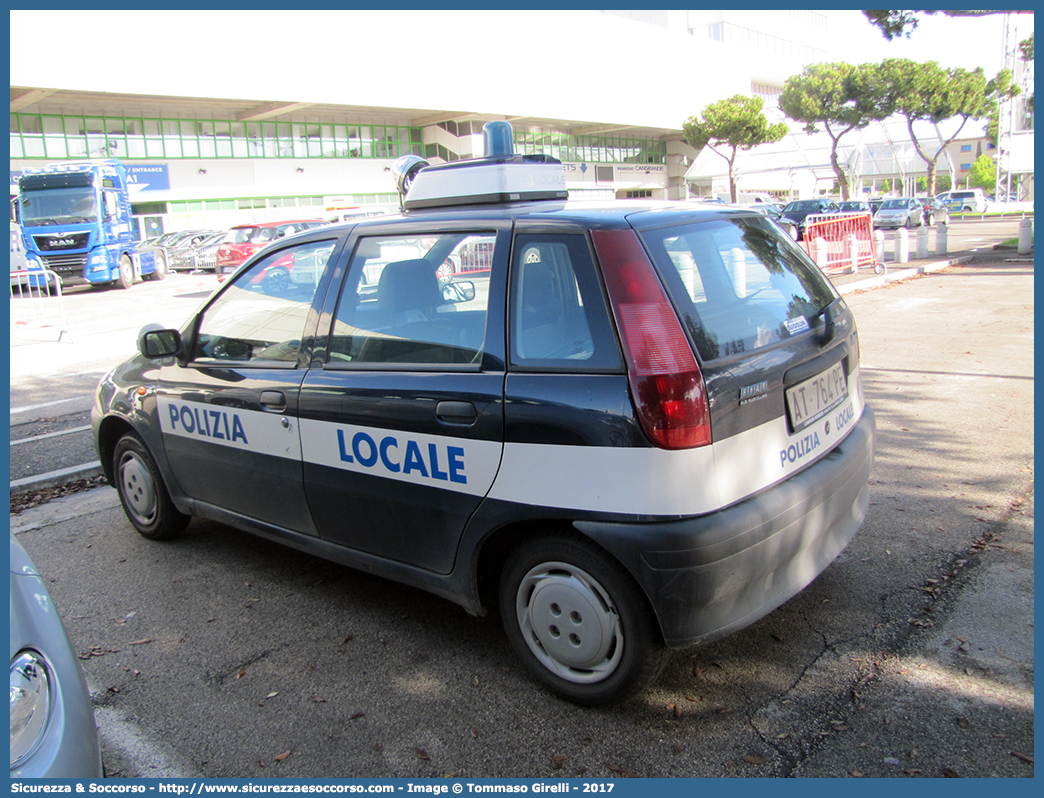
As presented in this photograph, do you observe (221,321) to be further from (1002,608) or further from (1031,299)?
(1031,299)

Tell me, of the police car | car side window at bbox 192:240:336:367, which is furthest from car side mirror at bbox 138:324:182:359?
the police car

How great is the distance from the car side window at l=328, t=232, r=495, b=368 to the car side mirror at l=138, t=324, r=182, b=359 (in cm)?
117

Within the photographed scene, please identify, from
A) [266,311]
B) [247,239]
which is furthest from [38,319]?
[266,311]

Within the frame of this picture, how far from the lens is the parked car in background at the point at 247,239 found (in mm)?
23603

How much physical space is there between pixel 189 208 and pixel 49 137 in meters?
6.85

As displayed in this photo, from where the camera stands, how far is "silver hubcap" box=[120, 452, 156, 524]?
4523mm

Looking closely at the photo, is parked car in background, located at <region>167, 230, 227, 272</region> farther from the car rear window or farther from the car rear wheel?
the car rear window

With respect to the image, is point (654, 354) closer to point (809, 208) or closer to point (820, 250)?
point (820, 250)

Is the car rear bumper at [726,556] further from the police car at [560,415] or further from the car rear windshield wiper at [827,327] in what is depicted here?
the car rear windshield wiper at [827,327]

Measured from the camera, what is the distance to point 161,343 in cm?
412

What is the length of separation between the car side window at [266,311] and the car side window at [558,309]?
115 centimetres

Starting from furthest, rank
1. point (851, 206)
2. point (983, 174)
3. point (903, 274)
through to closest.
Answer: point (983, 174)
point (851, 206)
point (903, 274)

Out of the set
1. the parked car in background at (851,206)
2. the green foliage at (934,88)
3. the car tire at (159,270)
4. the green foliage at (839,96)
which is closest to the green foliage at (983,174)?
the green foliage at (934,88)

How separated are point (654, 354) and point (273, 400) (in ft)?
6.06
